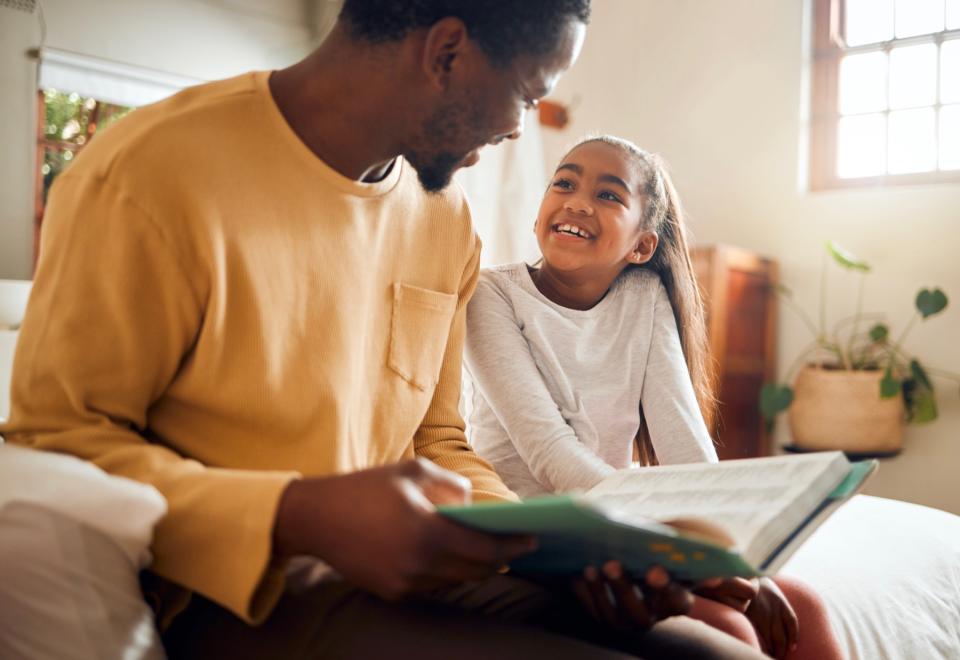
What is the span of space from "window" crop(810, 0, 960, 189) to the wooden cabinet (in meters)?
0.50

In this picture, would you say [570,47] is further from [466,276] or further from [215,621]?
[215,621]

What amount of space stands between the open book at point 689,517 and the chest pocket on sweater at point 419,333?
265mm

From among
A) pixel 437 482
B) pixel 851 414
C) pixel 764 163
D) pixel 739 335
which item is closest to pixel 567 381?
pixel 437 482

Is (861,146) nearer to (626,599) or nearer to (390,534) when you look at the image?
(626,599)

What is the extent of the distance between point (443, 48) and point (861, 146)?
2.88 m

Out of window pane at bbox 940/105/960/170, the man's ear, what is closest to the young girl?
the man's ear

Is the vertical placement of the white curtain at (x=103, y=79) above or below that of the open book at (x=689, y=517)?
above

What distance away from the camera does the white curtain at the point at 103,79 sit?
11.0 ft

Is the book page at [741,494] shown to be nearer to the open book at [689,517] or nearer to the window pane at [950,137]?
the open book at [689,517]

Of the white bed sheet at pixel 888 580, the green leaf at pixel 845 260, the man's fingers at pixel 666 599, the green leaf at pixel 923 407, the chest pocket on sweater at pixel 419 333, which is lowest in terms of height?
the white bed sheet at pixel 888 580

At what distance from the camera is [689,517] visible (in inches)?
29.3

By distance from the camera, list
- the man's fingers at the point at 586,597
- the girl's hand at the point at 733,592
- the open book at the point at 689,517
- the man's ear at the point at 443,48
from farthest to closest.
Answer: the girl's hand at the point at 733,592 < the man's ear at the point at 443,48 < the man's fingers at the point at 586,597 < the open book at the point at 689,517

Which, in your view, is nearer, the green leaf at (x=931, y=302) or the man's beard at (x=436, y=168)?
the man's beard at (x=436, y=168)

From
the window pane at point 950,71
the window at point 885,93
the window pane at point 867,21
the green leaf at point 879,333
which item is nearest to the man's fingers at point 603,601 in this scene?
the green leaf at point 879,333
